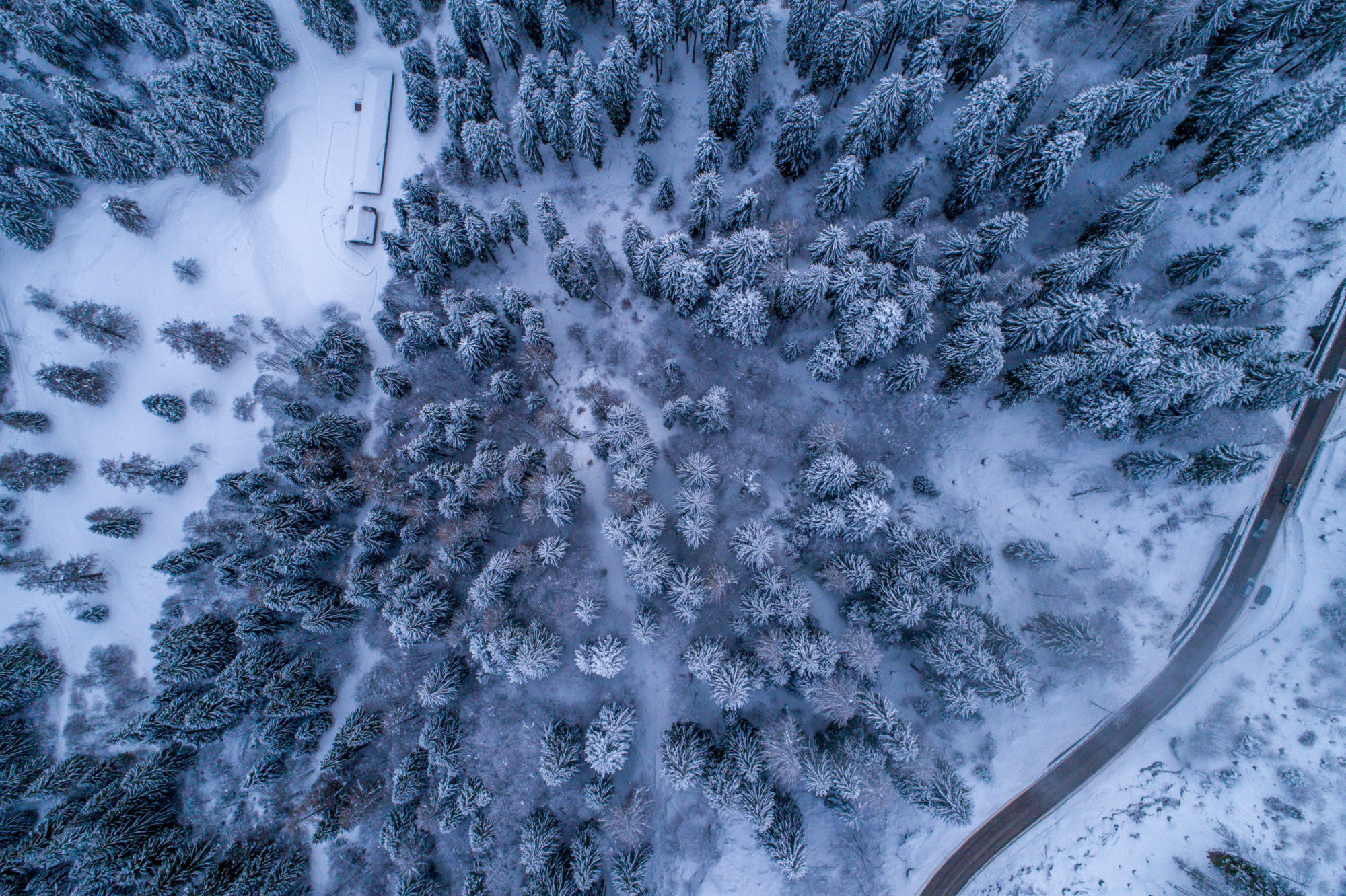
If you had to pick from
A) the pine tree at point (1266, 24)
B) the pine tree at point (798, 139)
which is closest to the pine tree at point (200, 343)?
A: the pine tree at point (798, 139)

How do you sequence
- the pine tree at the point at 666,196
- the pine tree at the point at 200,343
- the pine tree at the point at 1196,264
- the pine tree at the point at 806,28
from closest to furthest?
1. the pine tree at the point at 1196,264
2. the pine tree at the point at 806,28
3. the pine tree at the point at 666,196
4. the pine tree at the point at 200,343

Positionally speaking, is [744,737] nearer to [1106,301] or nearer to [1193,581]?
[1193,581]

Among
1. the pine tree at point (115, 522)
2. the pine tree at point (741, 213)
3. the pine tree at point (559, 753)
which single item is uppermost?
the pine tree at point (741, 213)

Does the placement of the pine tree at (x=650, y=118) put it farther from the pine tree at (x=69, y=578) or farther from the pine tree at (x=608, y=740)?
the pine tree at (x=69, y=578)

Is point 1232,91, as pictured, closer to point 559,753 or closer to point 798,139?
point 798,139

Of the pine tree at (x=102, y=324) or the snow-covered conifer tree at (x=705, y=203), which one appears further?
the pine tree at (x=102, y=324)

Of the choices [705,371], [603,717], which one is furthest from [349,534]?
[705,371]

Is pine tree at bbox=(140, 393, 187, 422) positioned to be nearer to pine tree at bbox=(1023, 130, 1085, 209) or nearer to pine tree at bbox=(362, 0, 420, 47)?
pine tree at bbox=(362, 0, 420, 47)
